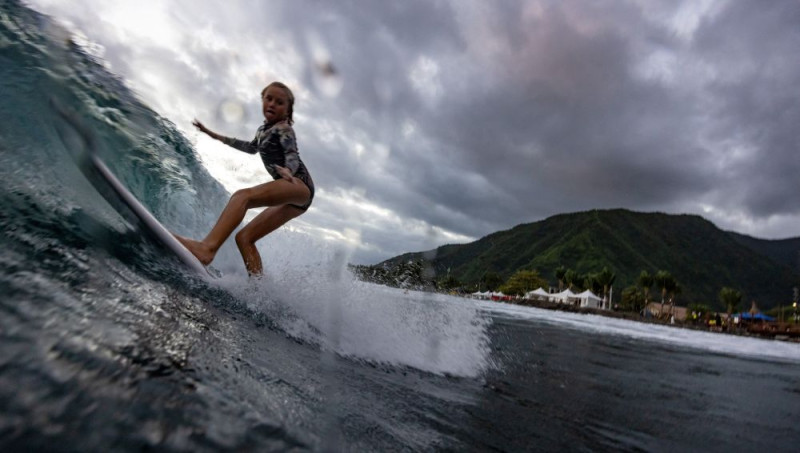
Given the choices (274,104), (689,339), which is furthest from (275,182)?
(689,339)

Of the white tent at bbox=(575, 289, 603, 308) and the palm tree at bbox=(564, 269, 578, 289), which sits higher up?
the palm tree at bbox=(564, 269, 578, 289)

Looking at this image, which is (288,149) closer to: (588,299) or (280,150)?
(280,150)

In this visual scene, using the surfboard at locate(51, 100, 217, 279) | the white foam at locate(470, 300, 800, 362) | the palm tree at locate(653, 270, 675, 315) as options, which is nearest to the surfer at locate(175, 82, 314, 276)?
the surfboard at locate(51, 100, 217, 279)

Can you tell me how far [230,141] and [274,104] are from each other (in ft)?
2.81

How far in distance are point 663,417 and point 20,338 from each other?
377cm

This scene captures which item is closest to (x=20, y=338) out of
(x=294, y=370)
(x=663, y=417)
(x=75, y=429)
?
(x=75, y=429)

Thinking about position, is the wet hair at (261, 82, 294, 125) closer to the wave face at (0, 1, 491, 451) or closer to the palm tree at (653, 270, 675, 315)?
the wave face at (0, 1, 491, 451)

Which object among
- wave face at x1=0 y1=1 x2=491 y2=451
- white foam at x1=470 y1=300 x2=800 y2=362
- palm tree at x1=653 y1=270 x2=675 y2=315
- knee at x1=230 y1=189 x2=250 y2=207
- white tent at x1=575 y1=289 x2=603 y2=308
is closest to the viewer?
wave face at x1=0 y1=1 x2=491 y2=451

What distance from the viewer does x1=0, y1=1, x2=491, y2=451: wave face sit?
1.08 meters

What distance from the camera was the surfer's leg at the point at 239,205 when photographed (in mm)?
3529

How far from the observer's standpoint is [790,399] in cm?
487

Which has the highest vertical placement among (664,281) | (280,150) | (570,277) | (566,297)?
(664,281)

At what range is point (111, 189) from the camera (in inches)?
116

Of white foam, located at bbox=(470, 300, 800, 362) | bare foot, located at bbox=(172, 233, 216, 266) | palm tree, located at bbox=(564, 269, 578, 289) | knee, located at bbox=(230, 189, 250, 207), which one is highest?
palm tree, located at bbox=(564, 269, 578, 289)
